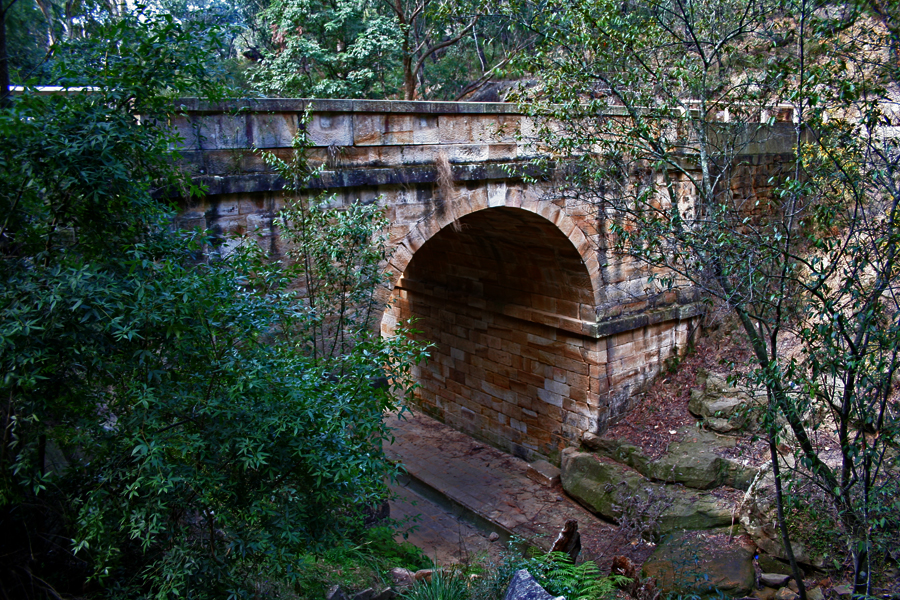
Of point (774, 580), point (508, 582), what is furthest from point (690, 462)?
point (508, 582)

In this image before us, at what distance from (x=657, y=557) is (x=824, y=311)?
382 centimetres

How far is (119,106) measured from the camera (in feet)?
11.0

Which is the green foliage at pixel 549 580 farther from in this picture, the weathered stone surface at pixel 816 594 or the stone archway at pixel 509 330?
the stone archway at pixel 509 330

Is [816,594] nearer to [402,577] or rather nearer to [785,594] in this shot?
[785,594]

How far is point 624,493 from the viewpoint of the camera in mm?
7895

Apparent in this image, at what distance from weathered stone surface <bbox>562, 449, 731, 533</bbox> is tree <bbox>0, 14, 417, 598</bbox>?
190 inches

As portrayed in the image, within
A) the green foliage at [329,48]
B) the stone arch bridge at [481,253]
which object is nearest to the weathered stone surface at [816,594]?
the stone arch bridge at [481,253]

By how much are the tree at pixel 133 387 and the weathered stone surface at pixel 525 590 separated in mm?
1056

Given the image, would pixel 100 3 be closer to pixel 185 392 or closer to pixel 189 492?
pixel 185 392

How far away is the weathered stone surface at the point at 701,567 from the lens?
5.93m

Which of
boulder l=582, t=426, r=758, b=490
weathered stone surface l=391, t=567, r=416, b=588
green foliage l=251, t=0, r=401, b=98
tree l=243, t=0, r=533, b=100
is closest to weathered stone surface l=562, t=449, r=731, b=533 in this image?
boulder l=582, t=426, r=758, b=490

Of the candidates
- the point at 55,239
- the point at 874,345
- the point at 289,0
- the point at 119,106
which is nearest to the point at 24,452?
the point at 55,239

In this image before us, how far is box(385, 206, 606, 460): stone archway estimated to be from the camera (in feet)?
29.0

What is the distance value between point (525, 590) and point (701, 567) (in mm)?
3400
